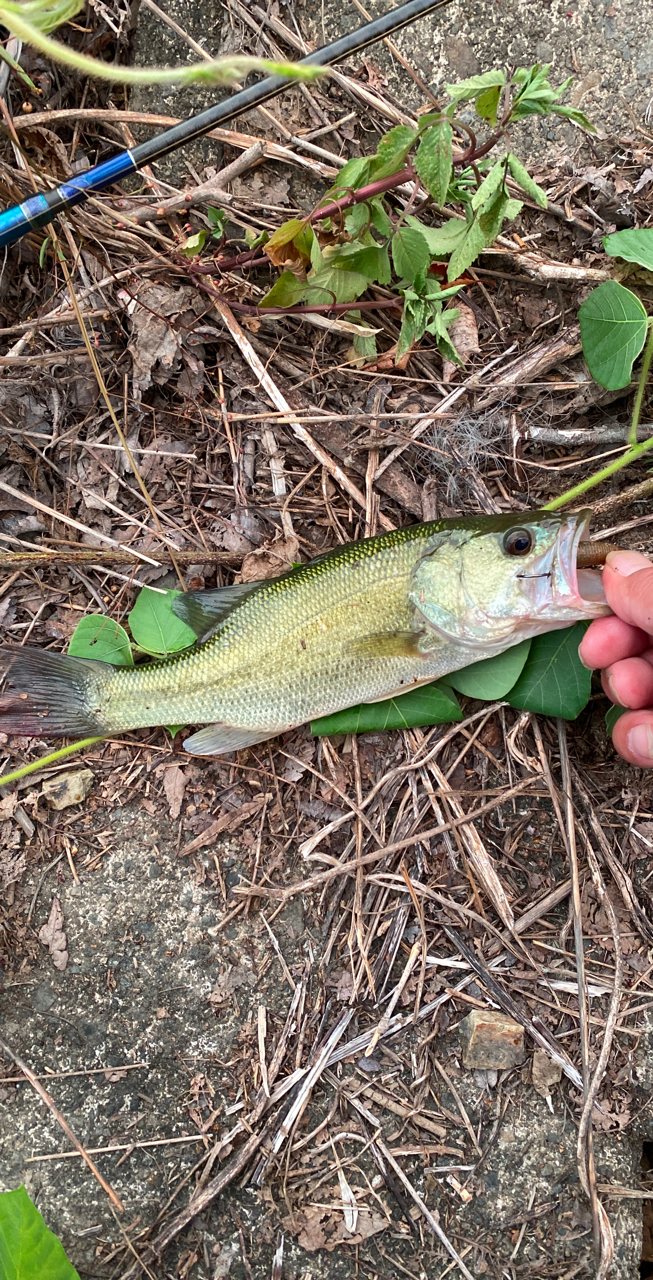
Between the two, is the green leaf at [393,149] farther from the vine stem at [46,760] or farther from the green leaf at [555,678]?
the vine stem at [46,760]

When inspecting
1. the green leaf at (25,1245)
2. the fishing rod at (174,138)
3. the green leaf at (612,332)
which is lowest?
the green leaf at (25,1245)

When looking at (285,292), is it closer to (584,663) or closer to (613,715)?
(584,663)

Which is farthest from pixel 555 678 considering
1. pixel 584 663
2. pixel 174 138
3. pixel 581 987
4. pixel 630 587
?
pixel 174 138

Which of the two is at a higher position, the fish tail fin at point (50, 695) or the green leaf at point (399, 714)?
the fish tail fin at point (50, 695)

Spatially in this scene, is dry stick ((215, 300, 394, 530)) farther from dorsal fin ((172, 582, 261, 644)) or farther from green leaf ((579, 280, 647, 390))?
green leaf ((579, 280, 647, 390))

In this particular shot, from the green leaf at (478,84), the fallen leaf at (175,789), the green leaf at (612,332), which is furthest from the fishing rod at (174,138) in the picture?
the fallen leaf at (175,789)
